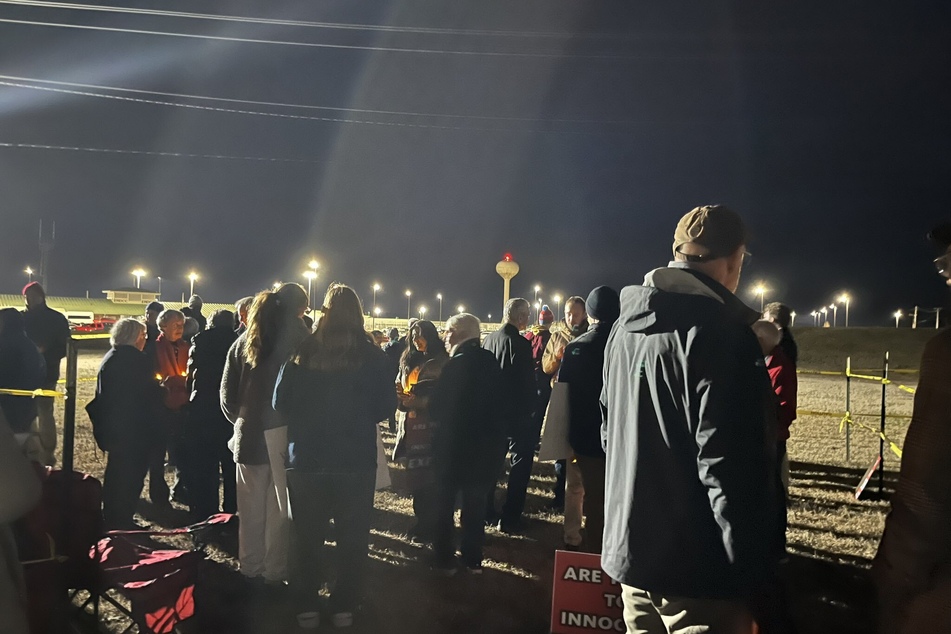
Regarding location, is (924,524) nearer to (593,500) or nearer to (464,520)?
(593,500)

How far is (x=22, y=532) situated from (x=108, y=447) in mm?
2845

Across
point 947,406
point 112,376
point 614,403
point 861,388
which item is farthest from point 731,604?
point 861,388

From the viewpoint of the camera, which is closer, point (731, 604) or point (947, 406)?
point (947, 406)

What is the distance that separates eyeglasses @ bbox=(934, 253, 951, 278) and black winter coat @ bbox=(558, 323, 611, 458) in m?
3.23

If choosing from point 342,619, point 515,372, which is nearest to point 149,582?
point 342,619

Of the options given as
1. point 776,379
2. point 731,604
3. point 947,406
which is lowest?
point 731,604

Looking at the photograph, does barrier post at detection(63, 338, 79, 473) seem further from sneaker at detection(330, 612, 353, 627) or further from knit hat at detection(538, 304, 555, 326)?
knit hat at detection(538, 304, 555, 326)

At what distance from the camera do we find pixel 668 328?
2.15 m

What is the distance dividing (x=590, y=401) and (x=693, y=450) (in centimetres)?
313

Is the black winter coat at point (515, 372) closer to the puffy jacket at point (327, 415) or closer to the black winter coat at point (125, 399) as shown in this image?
the puffy jacket at point (327, 415)

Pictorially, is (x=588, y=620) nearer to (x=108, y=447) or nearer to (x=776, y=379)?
(x=776, y=379)

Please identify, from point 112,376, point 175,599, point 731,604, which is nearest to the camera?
point 731,604

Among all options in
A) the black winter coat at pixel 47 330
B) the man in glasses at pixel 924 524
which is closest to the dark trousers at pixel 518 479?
the man in glasses at pixel 924 524

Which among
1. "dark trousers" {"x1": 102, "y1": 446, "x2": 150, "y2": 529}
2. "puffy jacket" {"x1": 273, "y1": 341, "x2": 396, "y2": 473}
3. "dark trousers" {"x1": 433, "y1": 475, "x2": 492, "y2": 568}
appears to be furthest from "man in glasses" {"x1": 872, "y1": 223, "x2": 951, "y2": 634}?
"dark trousers" {"x1": 102, "y1": 446, "x2": 150, "y2": 529}
